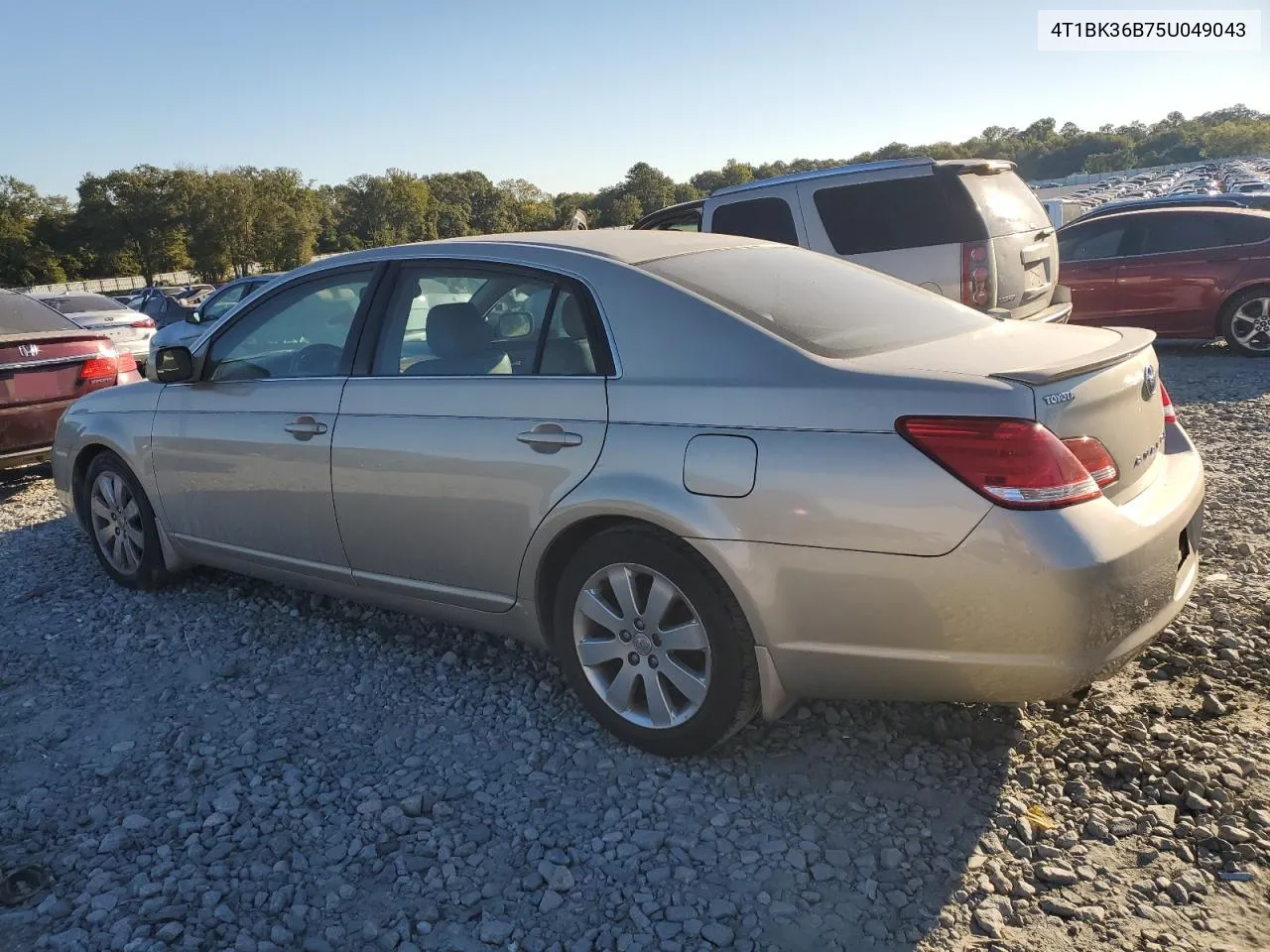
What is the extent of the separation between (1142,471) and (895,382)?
0.82 m

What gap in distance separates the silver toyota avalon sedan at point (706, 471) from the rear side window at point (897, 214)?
3.83m

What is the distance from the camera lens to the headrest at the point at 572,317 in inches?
127

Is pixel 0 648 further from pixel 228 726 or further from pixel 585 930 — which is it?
pixel 585 930

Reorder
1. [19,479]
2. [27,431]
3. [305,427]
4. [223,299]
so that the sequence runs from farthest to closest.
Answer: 1. [223,299]
2. [19,479]
3. [27,431]
4. [305,427]

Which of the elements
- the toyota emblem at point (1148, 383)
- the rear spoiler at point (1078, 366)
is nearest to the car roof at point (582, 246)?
the rear spoiler at point (1078, 366)

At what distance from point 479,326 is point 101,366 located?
5.21 meters

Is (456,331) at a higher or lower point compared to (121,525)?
higher

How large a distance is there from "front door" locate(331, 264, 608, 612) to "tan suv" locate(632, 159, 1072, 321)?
14.3ft

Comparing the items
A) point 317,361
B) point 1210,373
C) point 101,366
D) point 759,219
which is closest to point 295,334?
point 317,361

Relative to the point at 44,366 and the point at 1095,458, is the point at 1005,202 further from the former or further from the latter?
the point at 44,366

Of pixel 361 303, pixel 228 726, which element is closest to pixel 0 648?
pixel 228 726

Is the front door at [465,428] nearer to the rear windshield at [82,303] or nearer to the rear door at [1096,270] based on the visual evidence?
the rear door at [1096,270]

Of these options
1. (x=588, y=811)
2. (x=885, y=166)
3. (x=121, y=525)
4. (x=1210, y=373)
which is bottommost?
(x=1210, y=373)

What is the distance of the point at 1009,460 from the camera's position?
2441 mm
